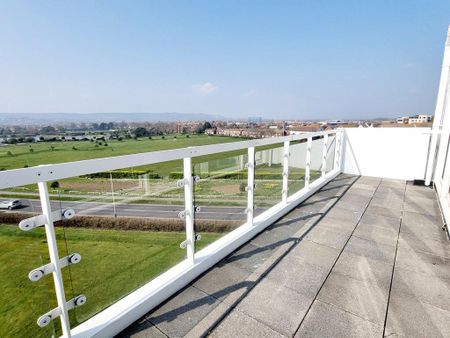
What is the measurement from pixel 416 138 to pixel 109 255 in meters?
6.77

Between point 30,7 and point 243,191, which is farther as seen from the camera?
point 30,7

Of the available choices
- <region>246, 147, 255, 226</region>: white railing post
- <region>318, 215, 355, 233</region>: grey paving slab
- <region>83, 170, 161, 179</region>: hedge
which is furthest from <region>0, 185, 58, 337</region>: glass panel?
<region>318, 215, 355, 233</region>: grey paving slab

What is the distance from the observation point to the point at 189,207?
1937 mm

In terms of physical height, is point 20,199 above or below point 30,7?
below

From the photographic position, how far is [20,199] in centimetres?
107

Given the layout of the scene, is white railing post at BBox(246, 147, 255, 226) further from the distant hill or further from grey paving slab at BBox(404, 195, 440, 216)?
the distant hill

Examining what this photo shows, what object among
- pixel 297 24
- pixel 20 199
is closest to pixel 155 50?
pixel 297 24

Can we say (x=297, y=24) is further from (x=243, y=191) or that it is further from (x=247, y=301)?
(x=247, y=301)

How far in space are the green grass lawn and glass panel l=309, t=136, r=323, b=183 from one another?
332 cm

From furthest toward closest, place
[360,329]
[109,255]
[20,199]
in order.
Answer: [109,255], [360,329], [20,199]

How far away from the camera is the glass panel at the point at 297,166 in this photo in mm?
3645

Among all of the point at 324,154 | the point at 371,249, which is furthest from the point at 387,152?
the point at 371,249

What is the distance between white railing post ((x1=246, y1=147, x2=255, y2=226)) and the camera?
8.74 ft

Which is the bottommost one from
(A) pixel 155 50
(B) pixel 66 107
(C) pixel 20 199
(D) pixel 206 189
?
(D) pixel 206 189
